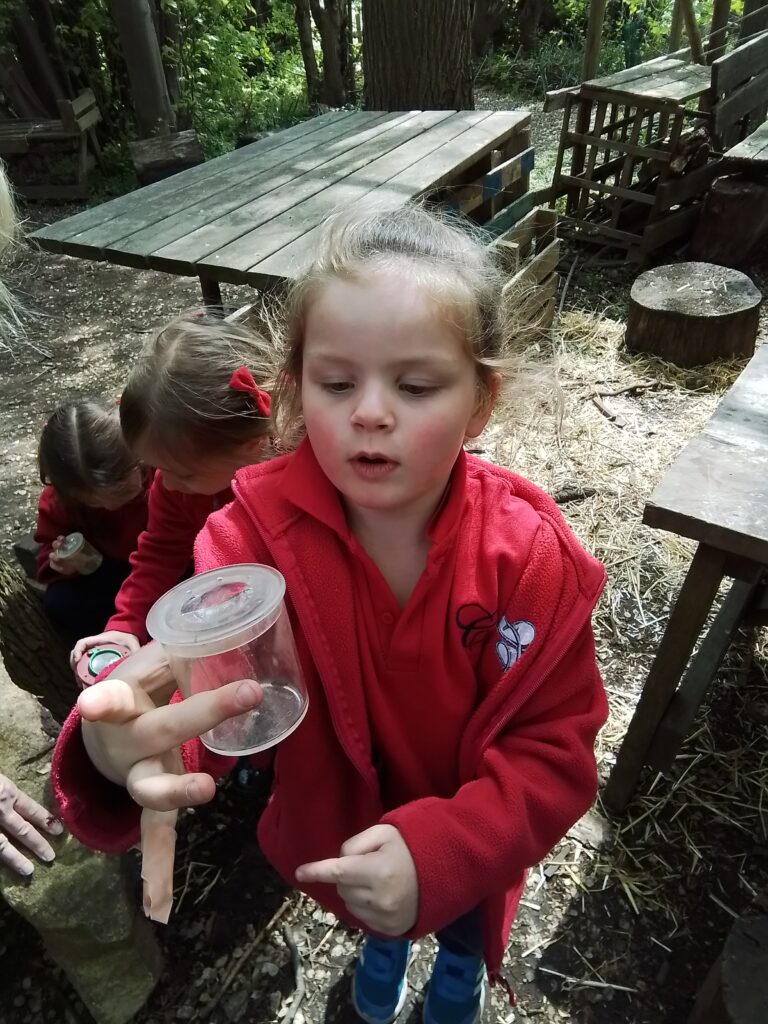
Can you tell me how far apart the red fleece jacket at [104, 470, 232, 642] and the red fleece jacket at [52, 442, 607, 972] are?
62 cm

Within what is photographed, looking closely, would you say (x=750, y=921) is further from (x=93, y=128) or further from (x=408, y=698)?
(x=93, y=128)

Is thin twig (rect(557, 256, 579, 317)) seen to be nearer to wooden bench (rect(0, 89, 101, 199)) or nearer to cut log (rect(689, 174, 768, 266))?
cut log (rect(689, 174, 768, 266))

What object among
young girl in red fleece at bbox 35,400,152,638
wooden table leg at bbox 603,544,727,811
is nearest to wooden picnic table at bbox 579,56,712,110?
wooden table leg at bbox 603,544,727,811

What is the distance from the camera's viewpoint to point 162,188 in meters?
3.85

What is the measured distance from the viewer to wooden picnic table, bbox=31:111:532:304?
2.94m

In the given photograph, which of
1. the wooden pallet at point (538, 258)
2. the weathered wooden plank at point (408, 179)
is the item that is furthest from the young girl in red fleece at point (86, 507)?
the wooden pallet at point (538, 258)


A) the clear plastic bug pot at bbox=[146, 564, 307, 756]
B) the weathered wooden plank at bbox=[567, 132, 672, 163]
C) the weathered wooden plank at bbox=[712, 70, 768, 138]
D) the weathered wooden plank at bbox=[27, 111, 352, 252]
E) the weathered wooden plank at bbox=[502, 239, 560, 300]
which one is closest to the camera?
the clear plastic bug pot at bbox=[146, 564, 307, 756]

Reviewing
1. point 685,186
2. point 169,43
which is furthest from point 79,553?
point 169,43

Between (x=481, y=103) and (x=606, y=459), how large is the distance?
397 inches

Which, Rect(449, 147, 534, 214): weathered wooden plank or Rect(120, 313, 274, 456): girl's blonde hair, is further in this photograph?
Rect(449, 147, 534, 214): weathered wooden plank

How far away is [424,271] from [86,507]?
5.12 feet

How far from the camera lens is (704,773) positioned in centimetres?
236

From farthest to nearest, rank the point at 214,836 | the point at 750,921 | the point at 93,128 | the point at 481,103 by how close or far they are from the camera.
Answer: the point at 481,103
the point at 93,128
the point at 214,836
the point at 750,921

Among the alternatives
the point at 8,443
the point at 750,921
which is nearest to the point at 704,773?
the point at 750,921
